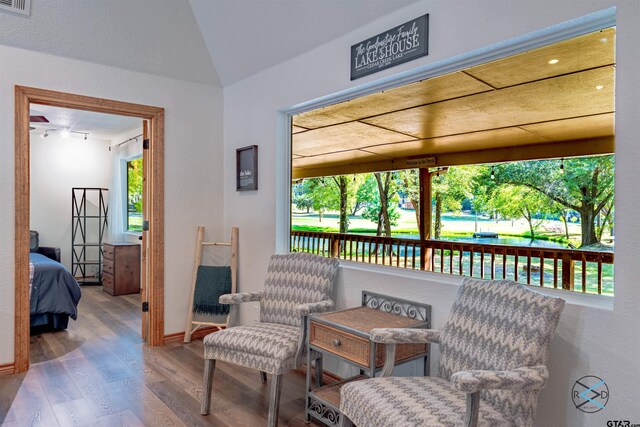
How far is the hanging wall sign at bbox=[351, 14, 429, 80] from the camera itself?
8.13ft

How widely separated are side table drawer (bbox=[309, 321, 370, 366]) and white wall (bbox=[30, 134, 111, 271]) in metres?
6.40

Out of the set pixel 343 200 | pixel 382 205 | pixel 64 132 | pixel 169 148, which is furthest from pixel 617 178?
pixel 64 132

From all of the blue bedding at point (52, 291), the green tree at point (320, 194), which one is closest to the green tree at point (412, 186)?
the green tree at point (320, 194)

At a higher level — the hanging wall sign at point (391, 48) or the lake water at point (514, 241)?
the hanging wall sign at point (391, 48)

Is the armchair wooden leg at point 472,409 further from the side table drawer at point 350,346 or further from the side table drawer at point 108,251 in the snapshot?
the side table drawer at point 108,251

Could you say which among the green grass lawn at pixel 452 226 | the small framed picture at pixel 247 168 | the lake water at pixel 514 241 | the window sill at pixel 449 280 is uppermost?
the small framed picture at pixel 247 168

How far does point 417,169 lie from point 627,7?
80.6 inches

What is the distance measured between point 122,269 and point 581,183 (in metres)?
5.86

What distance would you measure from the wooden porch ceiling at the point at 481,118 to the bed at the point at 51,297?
2790mm

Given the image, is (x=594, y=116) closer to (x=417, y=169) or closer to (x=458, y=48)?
(x=458, y=48)

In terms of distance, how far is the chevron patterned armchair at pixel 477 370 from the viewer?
1.57m

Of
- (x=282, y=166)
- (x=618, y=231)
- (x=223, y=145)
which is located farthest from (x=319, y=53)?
(x=618, y=231)

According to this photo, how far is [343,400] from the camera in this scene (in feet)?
6.49

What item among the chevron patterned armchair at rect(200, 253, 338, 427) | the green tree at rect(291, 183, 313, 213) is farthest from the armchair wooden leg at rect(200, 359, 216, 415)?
the green tree at rect(291, 183, 313, 213)
